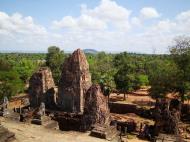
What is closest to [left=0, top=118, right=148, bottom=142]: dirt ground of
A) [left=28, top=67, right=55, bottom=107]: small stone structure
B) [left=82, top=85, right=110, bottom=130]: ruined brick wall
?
[left=82, top=85, right=110, bottom=130]: ruined brick wall

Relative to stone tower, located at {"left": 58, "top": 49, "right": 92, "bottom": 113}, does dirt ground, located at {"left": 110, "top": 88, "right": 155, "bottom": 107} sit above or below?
below

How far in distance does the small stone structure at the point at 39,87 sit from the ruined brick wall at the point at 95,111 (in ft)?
33.8

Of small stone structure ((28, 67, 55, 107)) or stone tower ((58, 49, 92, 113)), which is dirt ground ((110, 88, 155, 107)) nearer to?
stone tower ((58, 49, 92, 113))

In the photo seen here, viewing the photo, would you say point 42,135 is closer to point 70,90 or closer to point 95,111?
point 95,111

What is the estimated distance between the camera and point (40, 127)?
69.6 feet

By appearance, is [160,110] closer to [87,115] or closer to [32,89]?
[87,115]

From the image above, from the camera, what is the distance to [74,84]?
29.6 meters

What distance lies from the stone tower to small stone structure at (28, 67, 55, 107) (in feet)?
6.95

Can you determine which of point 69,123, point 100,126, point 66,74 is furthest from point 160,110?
point 66,74

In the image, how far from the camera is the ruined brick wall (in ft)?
70.9

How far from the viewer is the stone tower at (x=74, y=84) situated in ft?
96.2

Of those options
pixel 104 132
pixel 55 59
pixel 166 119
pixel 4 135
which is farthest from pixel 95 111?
pixel 55 59

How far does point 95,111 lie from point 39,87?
11833 millimetres

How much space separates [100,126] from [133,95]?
3300cm
